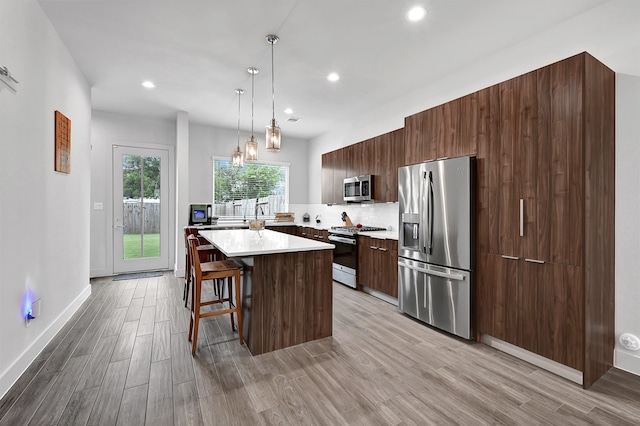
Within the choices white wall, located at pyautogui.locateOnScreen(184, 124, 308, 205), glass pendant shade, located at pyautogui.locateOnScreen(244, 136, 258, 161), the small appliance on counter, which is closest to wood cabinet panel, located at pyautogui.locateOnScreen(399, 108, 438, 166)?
glass pendant shade, located at pyautogui.locateOnScreen(244, 136, 258, 161)

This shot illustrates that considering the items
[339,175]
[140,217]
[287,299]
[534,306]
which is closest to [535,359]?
[534,306]

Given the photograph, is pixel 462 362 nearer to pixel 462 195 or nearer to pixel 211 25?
pixel 462 195

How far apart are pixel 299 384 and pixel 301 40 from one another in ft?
9.89

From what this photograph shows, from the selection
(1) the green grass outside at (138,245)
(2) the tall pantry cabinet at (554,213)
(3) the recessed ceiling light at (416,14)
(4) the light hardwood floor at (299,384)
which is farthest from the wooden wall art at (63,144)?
(2) the tall pantry cabinet at (554,213)

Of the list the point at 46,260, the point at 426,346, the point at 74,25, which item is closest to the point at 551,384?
the point at 426,346

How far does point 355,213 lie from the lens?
545 centimetres

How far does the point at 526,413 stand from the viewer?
1795 mm

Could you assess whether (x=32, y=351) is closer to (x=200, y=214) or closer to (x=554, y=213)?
(x=200, y=214)

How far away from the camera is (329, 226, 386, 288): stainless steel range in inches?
175

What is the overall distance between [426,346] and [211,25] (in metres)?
3.47

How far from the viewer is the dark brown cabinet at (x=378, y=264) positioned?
376 centimetres

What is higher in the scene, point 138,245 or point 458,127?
point 458,127

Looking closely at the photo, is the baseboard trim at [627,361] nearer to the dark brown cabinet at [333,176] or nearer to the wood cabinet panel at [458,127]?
the wood cabinet panel at [458,127]

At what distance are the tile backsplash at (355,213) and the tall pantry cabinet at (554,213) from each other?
80.6 inches
